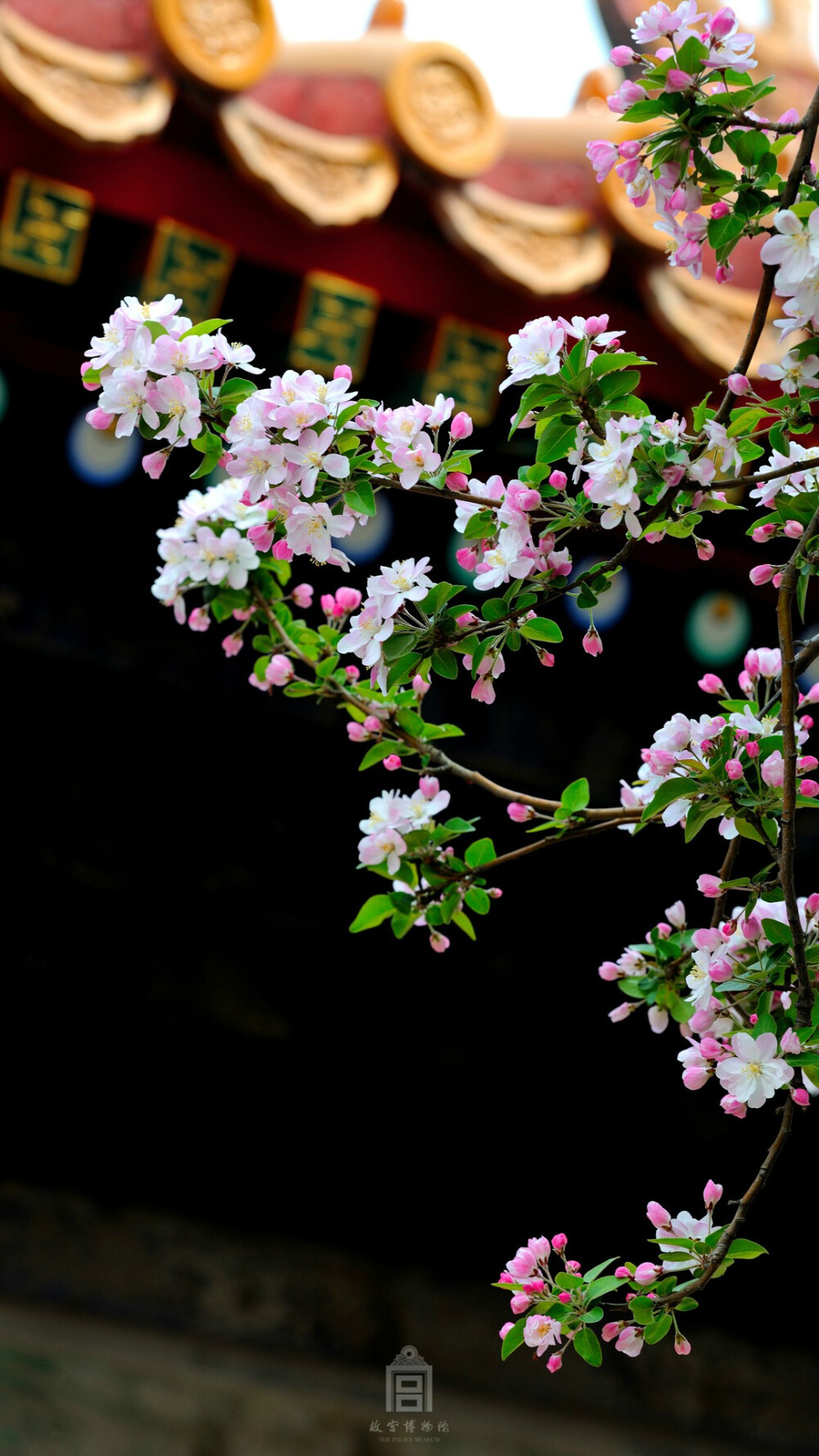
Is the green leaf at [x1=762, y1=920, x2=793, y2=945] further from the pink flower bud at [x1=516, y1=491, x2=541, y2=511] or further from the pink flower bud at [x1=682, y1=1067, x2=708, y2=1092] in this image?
the pink flower bud at [x1=516, y1=491, x2=541, y2=511]

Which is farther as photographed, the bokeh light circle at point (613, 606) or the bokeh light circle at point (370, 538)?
the bokeh light circle at point (613, 606)

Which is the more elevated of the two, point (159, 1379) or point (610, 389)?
point (610, 389)

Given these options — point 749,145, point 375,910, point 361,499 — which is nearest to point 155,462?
point 361,499

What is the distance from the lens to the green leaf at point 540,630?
3.91 feet

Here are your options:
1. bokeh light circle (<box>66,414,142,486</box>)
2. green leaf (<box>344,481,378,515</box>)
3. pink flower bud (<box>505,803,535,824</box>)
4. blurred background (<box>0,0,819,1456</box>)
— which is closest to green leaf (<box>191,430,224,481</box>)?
green leaf (<box>344,481,378,515</box>)

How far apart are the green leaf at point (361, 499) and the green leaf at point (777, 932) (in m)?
0.48

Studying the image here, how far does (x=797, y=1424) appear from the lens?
3717mm

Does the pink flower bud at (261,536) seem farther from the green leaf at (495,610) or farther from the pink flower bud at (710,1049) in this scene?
the pink flower bud at (710,1049)

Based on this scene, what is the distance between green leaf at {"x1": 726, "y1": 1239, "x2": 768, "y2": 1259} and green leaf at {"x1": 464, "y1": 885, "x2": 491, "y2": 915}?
363 millimetres

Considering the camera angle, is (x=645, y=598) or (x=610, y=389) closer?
(x=610, y=389)

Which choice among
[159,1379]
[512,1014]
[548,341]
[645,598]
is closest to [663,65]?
[548,341]

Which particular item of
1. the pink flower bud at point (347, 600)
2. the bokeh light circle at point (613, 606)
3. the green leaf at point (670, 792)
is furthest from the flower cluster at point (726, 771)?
the bokeh light circle at point (613, 606)

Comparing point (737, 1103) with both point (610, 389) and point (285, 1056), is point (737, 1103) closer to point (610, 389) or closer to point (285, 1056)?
point (610, 389)

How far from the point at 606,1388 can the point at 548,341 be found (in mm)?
3334
